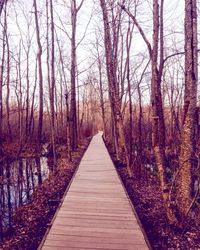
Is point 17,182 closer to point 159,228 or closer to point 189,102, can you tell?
point 159,228

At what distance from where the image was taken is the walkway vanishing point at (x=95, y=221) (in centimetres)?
420

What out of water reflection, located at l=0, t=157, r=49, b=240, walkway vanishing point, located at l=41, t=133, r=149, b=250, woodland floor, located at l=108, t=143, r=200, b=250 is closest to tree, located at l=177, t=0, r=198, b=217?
woodland floor, located at l=108, t=143, r=200, b=250

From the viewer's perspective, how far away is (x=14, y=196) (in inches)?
336

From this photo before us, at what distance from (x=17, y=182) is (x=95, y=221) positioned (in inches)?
227

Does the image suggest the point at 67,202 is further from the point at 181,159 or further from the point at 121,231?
the point at 181,159

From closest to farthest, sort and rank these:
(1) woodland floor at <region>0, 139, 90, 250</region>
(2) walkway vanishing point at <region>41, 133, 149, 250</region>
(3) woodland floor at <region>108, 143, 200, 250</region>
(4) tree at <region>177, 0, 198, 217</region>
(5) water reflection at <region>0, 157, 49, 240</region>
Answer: (2) walkway vanishing point at <region>41, 133, 149, 250</region>, (3) woodland floor at <region>108, 143, 200, 250</region>, (1) woodland floor at <region>0, 139, 90, 250</region>, (4) tree at <region>177, 0, 198, 217</region>, (5) water reflection at <region>0, 157, 49, 240</region>

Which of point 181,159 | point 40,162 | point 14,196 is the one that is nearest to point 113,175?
point 14,196

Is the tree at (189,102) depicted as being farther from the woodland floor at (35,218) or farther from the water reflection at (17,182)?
the water reflection at (17,182)

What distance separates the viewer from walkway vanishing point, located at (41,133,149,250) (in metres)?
4.20

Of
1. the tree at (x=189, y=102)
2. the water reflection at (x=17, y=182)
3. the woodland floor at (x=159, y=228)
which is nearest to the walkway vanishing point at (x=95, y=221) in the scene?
the woodland floor at (x=159, y=228)

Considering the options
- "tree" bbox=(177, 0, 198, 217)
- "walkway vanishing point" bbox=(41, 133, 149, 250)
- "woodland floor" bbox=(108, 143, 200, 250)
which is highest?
"tree" bbox=(177, 0, 198, 217)

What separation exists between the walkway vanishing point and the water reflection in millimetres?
1351

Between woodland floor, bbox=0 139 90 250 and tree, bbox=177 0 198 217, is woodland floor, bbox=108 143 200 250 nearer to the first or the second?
tree, bbox=177 0 198 217

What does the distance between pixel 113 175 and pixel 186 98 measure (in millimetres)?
5006
